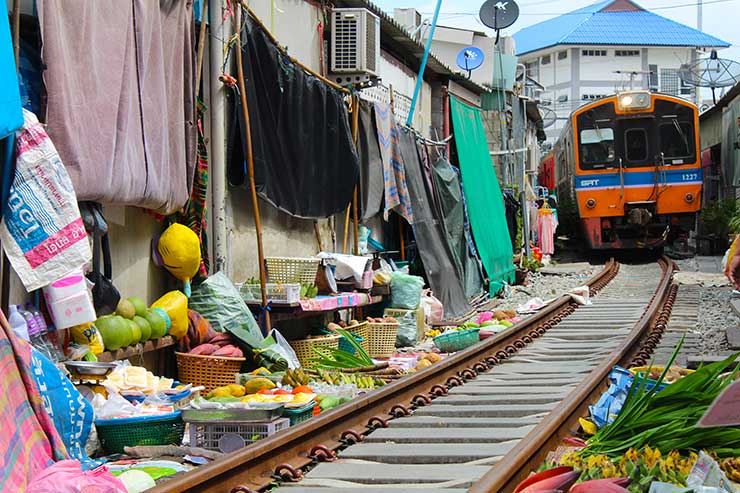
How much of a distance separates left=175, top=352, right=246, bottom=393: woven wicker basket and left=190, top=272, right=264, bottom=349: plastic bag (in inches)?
21.7

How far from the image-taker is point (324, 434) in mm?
5473

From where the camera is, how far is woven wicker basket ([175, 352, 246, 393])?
7309 millimetres

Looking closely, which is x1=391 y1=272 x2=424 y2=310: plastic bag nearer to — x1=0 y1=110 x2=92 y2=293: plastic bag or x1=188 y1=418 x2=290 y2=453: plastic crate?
x1=188 y1=418 x2=290 y2=453: plastic crate

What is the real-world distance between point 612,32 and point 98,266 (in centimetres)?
6485

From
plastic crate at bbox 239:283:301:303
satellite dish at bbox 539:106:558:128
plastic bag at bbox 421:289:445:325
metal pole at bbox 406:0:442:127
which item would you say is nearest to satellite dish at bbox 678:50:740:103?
satellite dish at bbox 539:106:558:128

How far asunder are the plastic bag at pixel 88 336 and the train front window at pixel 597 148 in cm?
1719

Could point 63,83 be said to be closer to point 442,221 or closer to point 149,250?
point 149,250

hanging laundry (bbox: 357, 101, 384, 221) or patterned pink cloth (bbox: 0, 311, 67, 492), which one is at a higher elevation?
hanging laundry (bbox: 357, 101, 384, 221)

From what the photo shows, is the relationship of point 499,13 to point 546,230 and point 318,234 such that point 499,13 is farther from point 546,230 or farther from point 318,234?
point 318,234

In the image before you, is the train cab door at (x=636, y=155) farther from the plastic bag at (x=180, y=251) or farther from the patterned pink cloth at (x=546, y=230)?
the plastic bag at (x=180, y=251)

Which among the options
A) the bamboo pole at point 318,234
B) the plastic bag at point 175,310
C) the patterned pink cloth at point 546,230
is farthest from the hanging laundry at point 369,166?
the patterned pink cloth at point 546,230

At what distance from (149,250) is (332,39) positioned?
516cm

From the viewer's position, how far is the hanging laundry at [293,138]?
9.05m

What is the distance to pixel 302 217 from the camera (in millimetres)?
10305
